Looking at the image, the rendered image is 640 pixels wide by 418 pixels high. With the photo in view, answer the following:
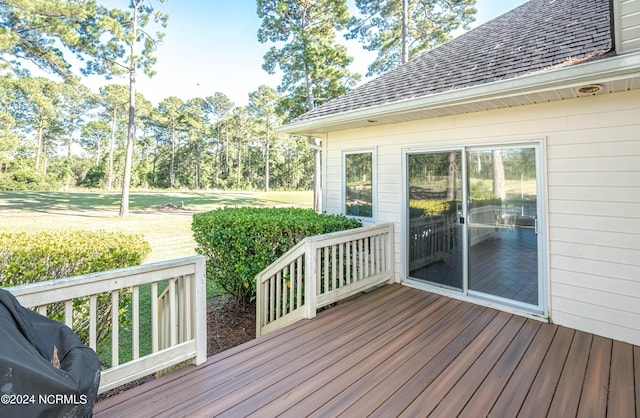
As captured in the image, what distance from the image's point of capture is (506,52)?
164 inches

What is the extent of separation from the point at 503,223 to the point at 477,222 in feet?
0.90

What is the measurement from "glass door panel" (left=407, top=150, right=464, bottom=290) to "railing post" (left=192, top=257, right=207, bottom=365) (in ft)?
9.91

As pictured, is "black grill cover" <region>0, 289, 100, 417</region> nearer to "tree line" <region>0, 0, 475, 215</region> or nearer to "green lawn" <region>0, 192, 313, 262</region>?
"tree line" <region>0, 0, 475, 215</region>

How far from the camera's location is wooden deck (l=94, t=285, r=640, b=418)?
208cm

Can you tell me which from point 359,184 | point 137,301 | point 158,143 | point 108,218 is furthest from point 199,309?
point 158,143

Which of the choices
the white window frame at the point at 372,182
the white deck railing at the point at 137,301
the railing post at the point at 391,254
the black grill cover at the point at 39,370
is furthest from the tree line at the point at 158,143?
the black grill cover at the point at 39,370

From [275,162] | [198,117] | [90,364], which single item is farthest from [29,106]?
[90,364]

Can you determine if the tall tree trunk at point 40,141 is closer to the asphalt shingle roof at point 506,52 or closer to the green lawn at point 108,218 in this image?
the green lawn at point 108,218

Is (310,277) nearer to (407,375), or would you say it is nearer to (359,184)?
(407,375)

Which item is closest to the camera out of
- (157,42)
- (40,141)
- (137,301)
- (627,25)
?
(137,301)

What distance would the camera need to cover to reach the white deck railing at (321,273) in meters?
3.55

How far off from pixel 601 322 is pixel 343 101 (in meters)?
4.48

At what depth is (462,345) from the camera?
115 inches

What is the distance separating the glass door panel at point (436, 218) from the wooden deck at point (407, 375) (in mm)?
907
